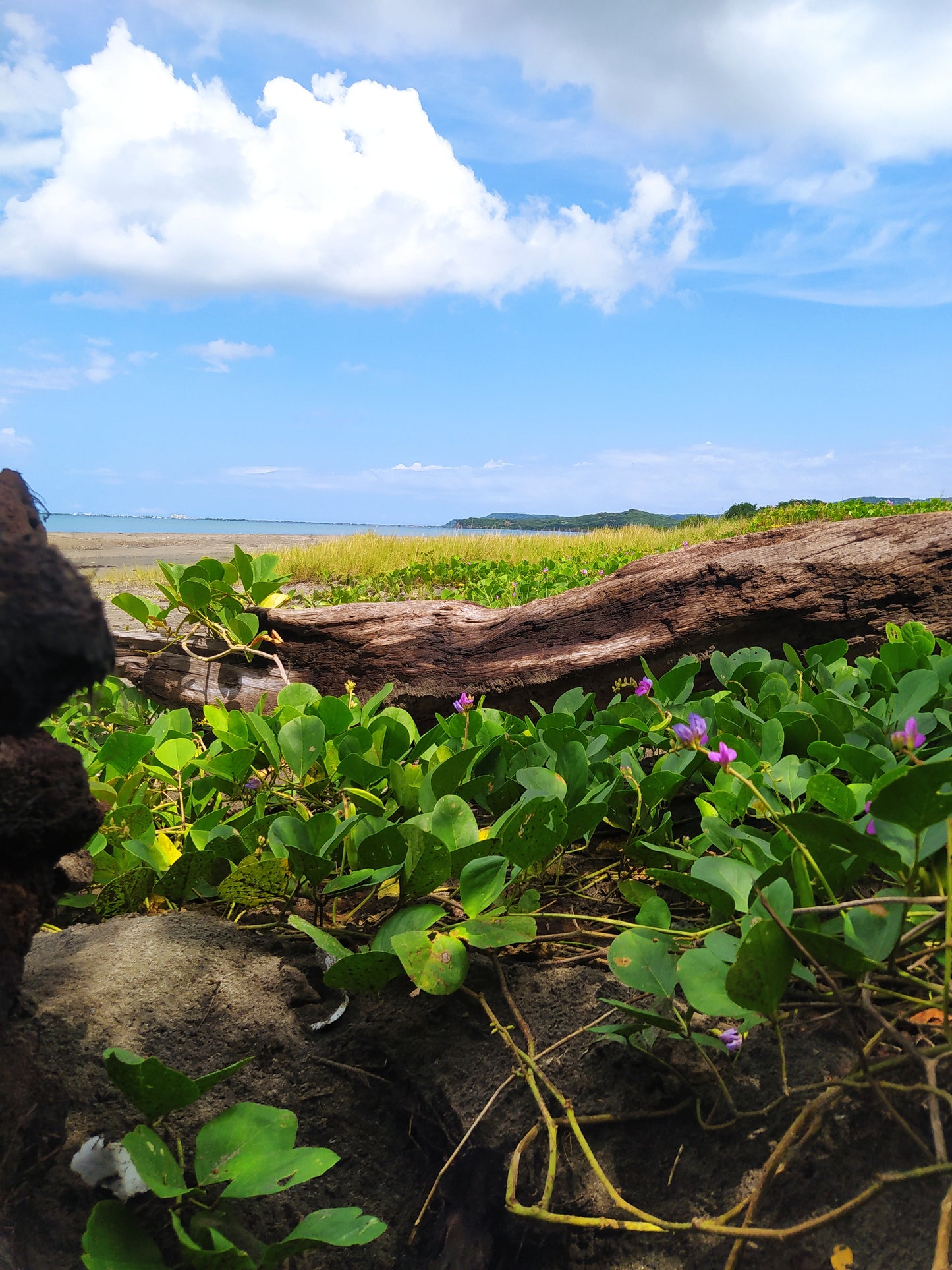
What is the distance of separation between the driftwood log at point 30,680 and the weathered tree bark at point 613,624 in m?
2.70

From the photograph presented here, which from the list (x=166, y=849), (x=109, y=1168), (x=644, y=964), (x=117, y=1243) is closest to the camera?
(x=117, y=1243)

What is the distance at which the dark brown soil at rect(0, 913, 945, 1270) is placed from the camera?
101 cm

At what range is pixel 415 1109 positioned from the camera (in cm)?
124

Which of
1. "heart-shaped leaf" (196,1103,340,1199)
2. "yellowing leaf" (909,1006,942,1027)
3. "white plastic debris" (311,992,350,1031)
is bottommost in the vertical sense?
"white plastic debris" (311,992,350,1031)

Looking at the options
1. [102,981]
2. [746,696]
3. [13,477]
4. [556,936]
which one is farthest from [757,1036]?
[746,696]

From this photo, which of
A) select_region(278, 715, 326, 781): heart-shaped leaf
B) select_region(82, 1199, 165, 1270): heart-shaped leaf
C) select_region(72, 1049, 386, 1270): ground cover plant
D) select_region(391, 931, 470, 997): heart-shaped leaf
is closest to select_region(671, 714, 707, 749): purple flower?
select_region(391, 931, 470, 997): heart-shaped leaf

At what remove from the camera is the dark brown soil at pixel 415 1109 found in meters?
1.01

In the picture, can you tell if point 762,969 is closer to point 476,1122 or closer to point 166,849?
point 476,1122

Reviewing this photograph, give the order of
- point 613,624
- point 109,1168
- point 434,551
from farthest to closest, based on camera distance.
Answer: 1. point 434,551
2. point 613,624
3. point 109,1168

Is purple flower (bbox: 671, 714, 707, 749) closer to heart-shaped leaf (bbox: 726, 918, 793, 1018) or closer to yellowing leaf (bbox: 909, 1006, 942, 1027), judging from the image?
heart-shaped leaf (bbox: 726, 918, 793, 1018)

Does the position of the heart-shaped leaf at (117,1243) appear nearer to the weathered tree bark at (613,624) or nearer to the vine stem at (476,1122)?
the vine stem at (476,1122)

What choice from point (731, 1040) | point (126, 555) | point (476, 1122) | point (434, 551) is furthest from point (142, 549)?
point (731, 1040)

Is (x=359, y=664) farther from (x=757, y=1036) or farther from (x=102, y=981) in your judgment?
(x=757, y=1036)

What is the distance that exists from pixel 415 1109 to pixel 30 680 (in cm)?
92
